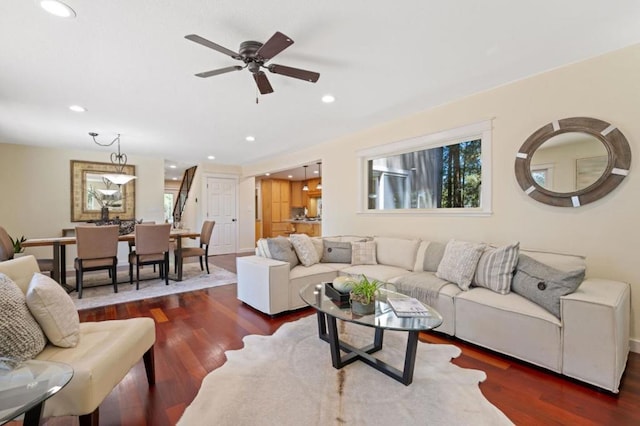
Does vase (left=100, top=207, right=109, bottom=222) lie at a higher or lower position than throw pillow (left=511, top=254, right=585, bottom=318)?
higher

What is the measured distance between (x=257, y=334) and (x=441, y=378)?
5.31ft

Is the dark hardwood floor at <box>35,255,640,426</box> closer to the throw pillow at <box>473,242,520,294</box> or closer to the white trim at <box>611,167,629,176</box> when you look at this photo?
the throw pillow at <box>473,242,520,294</box>

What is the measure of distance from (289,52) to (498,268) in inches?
101

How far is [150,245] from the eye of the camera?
443cm

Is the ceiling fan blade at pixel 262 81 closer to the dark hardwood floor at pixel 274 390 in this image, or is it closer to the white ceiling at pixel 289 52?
the white ceiling at pixel 289 52

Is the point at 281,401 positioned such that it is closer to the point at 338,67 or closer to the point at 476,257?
the point at 476,257

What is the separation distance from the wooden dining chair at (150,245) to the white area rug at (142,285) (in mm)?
210

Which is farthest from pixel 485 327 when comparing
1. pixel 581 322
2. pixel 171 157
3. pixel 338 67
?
pixel 171 157

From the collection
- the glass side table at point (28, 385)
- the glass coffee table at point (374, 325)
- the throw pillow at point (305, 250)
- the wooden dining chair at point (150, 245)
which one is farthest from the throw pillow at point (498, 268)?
the wooden dining chair at point (150, 245)

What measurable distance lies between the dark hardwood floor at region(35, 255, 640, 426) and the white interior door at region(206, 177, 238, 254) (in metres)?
4.63

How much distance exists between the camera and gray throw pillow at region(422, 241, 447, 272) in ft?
10.7

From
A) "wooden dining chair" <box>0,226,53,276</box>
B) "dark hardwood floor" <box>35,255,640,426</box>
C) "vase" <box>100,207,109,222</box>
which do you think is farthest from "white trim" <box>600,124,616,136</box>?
"vase" <box>100,207,109,222</box>

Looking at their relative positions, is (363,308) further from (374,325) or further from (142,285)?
(142,285)

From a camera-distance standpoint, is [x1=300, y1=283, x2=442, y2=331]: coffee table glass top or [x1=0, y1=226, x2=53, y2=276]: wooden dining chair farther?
[x1=0, y1=226, x2=53, y2=276]: wooden dining chair
